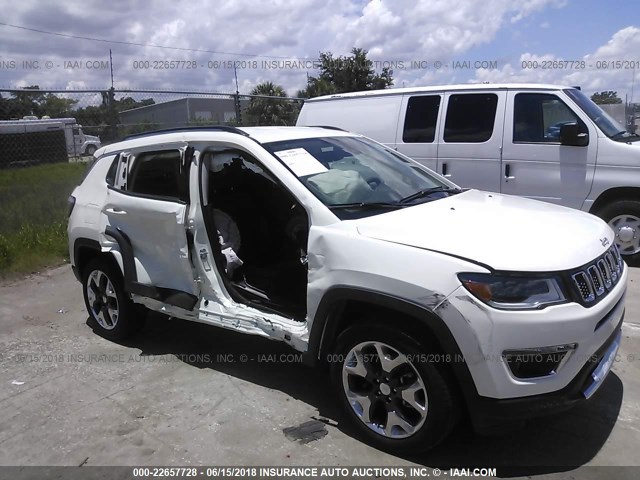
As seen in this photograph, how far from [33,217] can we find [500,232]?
789 centimetres

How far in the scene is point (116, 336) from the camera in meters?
5.08

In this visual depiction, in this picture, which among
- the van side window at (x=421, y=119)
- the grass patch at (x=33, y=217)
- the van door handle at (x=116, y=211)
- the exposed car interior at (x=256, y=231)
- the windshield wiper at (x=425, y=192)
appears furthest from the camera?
the grass patch at (x=33, y=217)

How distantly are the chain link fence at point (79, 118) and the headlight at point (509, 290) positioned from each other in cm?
752

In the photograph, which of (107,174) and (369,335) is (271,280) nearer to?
(369,335)

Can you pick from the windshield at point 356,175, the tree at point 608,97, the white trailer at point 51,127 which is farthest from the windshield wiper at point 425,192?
the tree at point 608,97

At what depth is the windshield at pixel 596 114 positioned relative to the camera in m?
6.81

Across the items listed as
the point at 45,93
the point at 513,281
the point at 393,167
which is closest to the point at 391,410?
→ the point at 513,281

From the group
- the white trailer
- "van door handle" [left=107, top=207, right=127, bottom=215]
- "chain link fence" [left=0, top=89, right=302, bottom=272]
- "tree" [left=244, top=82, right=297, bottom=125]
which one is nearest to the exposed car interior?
"van door handle" [left=107, top=207, right=127, bottom=215]

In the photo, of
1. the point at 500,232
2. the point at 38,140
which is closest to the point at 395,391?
the point at 500,232

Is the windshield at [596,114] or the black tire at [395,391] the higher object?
the windshield at [596,114]

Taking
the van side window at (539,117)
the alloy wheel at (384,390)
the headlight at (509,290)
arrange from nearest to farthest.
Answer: the headlight at (509,290) < the alloy wheel at (384,390) < the van side window at (539,117)

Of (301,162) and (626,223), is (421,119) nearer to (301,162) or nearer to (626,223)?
(626,223)

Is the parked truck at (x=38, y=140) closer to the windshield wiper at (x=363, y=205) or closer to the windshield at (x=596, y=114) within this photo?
the windshield wiper at (x=363, y=205)

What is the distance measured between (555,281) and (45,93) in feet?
26.1
